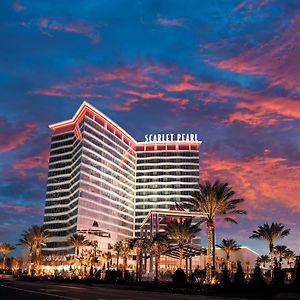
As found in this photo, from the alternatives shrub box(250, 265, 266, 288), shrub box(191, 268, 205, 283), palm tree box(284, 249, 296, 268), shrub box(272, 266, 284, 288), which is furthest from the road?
palm tree box(284, 249, 296, 268)

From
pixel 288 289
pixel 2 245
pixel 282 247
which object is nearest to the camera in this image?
pixel 288 289

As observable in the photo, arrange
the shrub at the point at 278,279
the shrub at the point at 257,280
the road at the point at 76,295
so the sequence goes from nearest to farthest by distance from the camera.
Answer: the road at the point at 76,295 → the shrub at the point at 278,279 → the shrub at the point at 257,280

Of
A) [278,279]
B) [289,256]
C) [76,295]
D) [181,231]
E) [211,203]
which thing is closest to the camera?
[76,295]

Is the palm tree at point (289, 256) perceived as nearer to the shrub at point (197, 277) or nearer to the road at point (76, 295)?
the shrub at point (197, 277)

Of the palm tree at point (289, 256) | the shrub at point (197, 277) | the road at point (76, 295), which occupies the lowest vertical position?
the road at point (76, 295)

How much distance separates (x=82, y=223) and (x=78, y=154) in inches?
1225

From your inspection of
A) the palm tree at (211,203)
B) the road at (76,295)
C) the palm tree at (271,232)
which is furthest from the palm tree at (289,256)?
the road at (76,295)

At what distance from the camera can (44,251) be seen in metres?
192

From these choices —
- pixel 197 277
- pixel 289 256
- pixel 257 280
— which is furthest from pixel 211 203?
pixel 289 256

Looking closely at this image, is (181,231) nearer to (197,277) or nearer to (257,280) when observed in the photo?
(197,277)

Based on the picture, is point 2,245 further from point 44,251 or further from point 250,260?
point 250,260

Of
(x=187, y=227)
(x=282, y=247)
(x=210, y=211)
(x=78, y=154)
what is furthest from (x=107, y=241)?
(x=210, y=211)

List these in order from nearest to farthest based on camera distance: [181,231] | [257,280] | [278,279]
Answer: [278,279], [257,280], [181,231]

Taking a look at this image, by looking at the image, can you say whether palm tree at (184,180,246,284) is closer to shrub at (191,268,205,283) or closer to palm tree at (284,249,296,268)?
shrub at (191,268,205,283)
